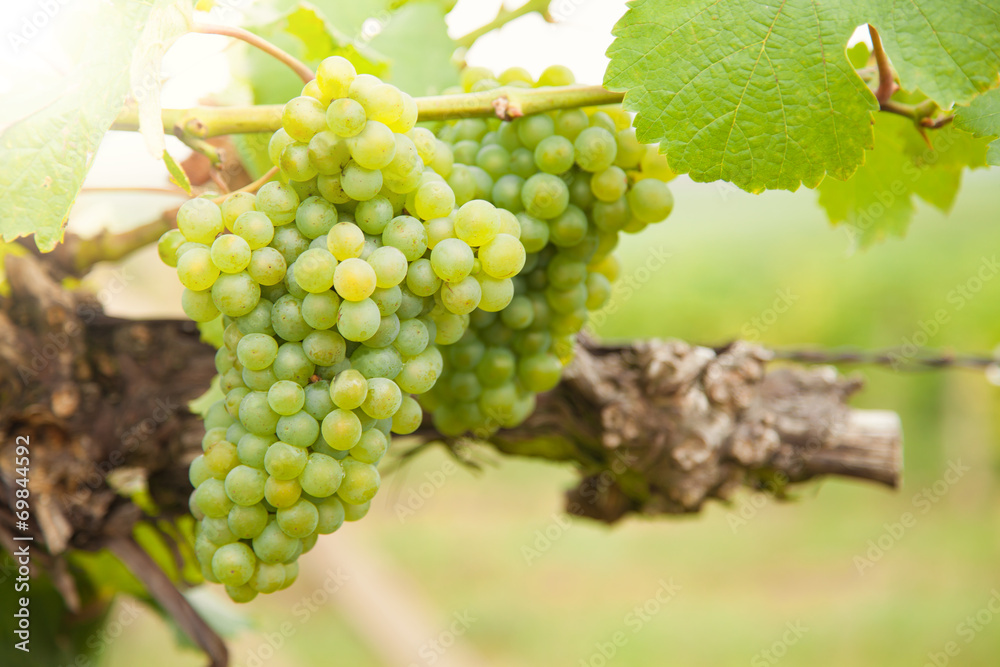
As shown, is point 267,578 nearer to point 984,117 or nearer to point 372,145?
point 372,145

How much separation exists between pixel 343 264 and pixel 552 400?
465mm

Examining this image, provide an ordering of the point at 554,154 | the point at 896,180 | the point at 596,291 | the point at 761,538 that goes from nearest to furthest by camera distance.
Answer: the point at 554,154, the point at 596,291, the point at 896,180, the point at 761,538

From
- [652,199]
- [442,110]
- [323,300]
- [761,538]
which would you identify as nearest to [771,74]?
[652,199]

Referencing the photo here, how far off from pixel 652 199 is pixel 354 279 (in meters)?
0.25

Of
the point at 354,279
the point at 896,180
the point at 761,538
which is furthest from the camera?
the point at 761,538

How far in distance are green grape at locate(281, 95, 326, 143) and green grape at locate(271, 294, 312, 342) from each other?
0.31ft

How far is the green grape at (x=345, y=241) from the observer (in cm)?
41

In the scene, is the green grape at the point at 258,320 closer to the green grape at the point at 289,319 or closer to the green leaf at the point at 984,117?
the green grape at the point at 289,319

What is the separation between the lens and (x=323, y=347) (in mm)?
429

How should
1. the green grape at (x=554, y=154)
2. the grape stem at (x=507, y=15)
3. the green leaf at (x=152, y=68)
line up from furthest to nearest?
the grape stem at (x=507, y=15) → the green grape at (x=554, y=154) → the green leaf at (x=152, y=68)

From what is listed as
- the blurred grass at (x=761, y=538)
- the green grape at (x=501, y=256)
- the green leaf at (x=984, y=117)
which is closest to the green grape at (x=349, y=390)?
the green grape at (x=501, y=256)

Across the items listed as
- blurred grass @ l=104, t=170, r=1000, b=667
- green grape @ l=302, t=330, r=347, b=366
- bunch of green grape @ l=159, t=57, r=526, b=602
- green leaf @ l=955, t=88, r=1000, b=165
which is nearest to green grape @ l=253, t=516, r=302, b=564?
bunch of green grape @ l=159, t=57, r=526, b=602

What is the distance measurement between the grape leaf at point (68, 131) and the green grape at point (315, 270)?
0.50 feet

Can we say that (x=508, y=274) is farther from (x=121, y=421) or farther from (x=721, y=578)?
(x=721, y=578)
